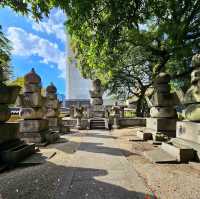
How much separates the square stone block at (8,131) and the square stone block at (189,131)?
209 inches

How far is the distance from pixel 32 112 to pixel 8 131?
3785mm

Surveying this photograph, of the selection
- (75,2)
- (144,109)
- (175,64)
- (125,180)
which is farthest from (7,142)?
(144,109)

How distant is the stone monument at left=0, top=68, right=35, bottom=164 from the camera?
21.6 ft

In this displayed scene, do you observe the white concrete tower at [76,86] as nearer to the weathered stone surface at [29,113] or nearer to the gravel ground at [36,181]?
the weathered stone surface at [29,113]

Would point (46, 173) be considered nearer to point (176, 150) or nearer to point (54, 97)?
point (176, 150)

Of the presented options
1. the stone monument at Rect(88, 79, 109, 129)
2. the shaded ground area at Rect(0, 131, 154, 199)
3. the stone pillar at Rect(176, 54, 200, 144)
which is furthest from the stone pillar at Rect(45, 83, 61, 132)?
the stone pillar at Rect(176, 54, 200, 144)

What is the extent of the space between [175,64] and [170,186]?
15.7 meters

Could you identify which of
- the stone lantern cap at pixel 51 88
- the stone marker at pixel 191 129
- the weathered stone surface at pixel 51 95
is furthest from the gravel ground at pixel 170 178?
the stone lantern cap at pixel 51 88

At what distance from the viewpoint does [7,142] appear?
725cm

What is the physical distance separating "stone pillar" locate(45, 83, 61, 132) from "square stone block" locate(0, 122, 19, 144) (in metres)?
7.77

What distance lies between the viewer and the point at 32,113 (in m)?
11.1

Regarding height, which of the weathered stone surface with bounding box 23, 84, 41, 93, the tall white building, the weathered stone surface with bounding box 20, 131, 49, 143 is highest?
the tall white building

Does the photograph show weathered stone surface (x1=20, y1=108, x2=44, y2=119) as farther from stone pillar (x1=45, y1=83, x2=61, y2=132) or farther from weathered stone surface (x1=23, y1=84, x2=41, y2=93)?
stone pillar (x1=45, y1=83, x2=61, y2=132)

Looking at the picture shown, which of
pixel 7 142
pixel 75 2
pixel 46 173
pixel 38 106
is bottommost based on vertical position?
pixel 46 173
